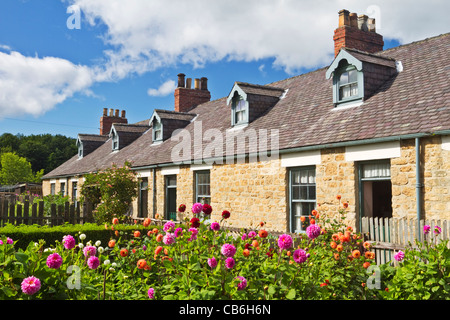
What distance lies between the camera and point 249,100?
15.3m

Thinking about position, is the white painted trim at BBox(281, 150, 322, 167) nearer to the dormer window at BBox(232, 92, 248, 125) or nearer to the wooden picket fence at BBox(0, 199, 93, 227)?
the dormer window at BBox(232, 92, 248, 125)

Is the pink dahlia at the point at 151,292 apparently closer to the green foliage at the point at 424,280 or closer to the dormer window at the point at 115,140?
the green foliage at the point at 424,280

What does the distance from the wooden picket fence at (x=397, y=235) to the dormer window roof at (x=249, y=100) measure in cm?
754

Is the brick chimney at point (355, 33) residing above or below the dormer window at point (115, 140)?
above

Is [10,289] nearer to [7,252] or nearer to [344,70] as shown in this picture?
[7,252]

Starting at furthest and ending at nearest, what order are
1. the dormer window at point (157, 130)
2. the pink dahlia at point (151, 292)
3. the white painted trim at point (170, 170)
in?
the dormer window at point (157, 130), the white painted trim at point (170, 170), the pink dahlia at point (151, 292)

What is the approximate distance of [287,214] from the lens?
11516 millimetres

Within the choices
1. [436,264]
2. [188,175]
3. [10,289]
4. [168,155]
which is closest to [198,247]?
[10,289]

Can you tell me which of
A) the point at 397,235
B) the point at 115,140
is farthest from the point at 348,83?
the point at 115,140

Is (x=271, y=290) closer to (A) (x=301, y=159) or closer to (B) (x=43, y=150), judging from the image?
(A) (x=301, y=159)

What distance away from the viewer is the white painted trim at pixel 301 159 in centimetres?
1089

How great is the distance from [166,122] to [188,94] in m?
5.29

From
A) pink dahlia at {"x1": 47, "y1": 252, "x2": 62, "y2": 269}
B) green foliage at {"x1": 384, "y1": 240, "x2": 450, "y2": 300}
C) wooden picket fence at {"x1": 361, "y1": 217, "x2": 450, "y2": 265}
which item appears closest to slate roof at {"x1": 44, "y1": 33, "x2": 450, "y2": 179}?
wooden picket fence at {"x1": 361, "y1": 217, "x2": 450, "y2": 265}

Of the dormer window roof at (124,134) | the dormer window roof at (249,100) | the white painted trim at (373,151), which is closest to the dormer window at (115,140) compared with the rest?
the dormer window roof at (124,134)
